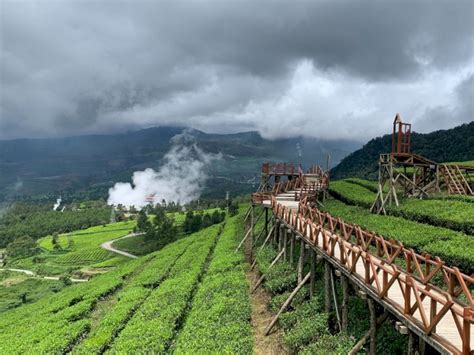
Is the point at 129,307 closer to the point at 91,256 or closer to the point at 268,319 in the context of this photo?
the point at 268,319

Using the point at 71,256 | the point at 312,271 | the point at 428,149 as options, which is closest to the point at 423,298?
the point at 312,271

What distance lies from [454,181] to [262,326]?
1075 inches

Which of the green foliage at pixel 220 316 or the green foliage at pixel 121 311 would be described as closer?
the green foliage at pixel 220 316

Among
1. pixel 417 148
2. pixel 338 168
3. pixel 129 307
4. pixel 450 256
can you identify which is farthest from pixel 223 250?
pixel 338 168

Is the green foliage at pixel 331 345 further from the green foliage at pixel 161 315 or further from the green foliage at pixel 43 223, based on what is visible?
the green foliage at pixel 43 223

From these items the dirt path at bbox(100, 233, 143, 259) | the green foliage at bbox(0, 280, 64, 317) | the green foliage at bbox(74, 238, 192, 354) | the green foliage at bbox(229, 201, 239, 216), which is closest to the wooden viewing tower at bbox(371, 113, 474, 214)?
the green foliage at bbox(74, 238, 192, 354)

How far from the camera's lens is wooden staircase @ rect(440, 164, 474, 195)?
124 feet

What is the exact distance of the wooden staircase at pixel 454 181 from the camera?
37.8 meters

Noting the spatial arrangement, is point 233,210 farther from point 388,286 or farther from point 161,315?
point 388,286

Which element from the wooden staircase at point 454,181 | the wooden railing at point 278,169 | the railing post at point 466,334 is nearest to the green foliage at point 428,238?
the railing post at point 466,334

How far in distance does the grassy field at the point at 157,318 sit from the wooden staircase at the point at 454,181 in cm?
2223

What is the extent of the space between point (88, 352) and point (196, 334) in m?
6.79

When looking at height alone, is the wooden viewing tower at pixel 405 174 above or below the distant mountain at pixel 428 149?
below

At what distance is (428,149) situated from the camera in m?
118
